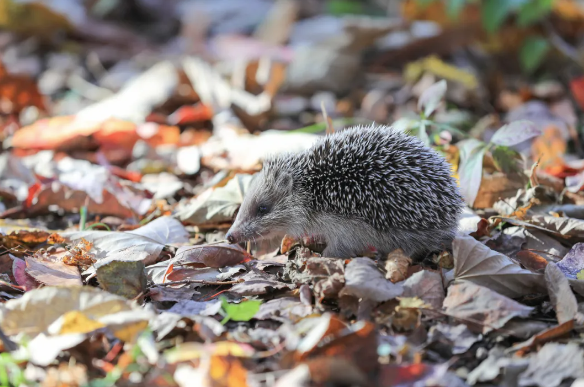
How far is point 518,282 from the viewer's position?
3883 millimetres

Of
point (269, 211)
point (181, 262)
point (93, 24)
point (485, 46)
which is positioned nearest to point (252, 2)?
point (93, 24)

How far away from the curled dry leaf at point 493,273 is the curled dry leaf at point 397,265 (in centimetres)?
35

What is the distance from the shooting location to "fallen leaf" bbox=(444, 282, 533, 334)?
3.52 m

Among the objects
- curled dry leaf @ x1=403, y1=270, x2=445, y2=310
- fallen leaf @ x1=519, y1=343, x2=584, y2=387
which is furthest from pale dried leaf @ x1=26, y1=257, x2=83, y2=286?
fallen leaf @ x1=519, y1=343, x2=584, y2=387

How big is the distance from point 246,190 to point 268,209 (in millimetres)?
458

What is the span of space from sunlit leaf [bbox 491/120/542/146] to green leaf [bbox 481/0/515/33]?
4451 mm

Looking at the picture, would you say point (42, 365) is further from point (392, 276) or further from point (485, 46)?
point (485, 46)

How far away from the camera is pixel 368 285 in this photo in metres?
3.61

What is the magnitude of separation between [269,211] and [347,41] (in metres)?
5.73

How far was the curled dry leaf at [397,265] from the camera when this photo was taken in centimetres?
395

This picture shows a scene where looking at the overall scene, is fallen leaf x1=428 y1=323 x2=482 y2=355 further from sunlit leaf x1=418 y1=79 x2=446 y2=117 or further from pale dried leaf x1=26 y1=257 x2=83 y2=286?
sunlit leaf x1=418 y1=79 x2=446 y2=117

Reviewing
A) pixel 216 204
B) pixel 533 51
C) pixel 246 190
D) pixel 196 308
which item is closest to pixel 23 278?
pixel 196 308

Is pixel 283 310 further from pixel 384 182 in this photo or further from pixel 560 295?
pixel 560 295

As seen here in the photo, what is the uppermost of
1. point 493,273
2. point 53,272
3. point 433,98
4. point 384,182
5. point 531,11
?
point 531,11
